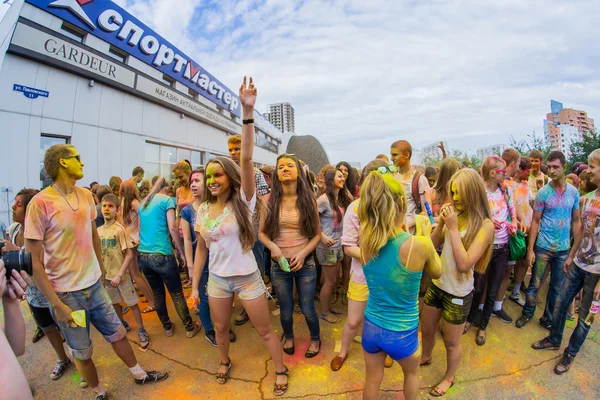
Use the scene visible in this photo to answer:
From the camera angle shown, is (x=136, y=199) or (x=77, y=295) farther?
(x=136, y=199)

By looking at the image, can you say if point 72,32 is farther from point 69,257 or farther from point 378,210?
point 378,210

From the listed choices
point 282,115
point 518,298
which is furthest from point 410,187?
point 282,115

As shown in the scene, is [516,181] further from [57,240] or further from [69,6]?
[69,6]

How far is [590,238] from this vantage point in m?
2.73

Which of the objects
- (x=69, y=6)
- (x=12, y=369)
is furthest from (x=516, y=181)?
(x=69, y=6)

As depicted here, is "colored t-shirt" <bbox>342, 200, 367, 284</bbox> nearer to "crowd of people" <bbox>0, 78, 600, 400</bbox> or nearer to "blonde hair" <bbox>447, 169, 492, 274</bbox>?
"crowd of people" <bbox>0, 78, 600, 400</bbox>

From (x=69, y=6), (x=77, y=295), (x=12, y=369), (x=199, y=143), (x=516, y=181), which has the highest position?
(x=69, y=6)

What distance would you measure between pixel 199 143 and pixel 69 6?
866 centimetres

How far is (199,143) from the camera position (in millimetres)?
17016

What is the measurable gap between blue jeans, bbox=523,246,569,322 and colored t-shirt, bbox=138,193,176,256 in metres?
4.49

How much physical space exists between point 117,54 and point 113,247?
11438 mm

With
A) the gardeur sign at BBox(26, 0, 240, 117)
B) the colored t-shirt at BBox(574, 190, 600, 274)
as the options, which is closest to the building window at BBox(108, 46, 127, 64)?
the gardeur sign at BBox(26, 0, 240, 117)

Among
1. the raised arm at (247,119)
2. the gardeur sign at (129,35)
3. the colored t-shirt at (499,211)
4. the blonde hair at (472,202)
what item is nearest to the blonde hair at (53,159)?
the raised arm at (247,119)

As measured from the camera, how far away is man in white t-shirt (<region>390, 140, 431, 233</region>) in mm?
3338
